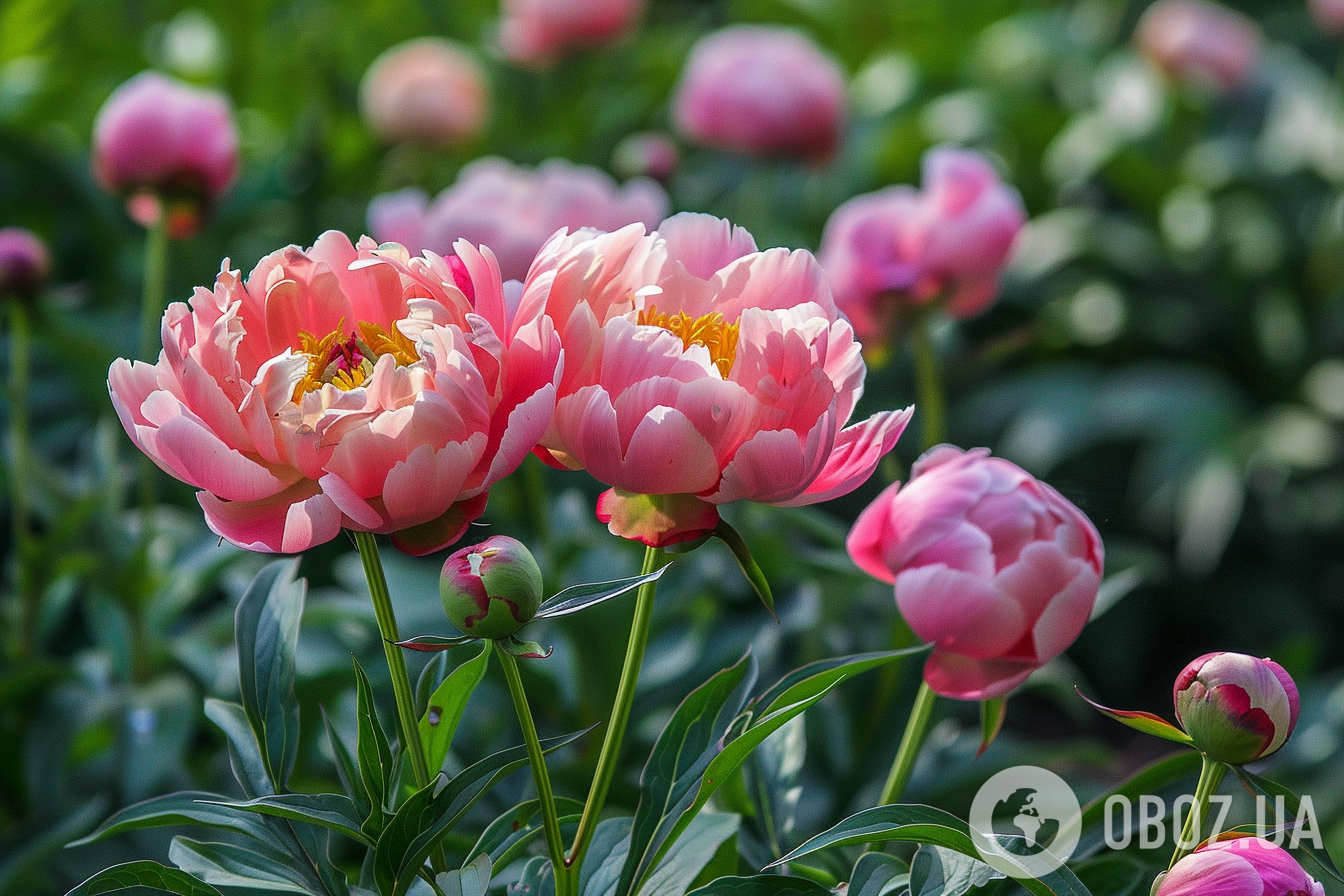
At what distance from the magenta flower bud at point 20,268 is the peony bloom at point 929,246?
0.70 meters

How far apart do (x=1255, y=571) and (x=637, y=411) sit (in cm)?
193

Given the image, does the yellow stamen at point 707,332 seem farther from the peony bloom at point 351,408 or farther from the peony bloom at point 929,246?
the peony bloom at point 929,246

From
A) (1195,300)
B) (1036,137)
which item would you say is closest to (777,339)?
(1195,300)

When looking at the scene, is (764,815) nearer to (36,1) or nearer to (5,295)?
(5,295)

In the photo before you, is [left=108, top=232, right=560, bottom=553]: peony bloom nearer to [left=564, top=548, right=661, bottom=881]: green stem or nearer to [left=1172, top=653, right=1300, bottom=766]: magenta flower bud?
[left=564, top=548, right=661, bottom=881]: green stem

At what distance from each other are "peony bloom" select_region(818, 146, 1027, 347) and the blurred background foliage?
8 centimetres

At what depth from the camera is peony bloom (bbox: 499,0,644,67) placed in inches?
92.3

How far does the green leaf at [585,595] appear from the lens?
1.41ft

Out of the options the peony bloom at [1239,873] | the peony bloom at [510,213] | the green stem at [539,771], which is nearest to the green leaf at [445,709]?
the green stem at [539,771]

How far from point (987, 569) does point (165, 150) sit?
0.95 metres

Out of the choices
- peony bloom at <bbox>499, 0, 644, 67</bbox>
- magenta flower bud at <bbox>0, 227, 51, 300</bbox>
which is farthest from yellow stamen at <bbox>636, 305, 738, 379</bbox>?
peony bloom at <bbox>499, 0, 644, 67</bbox>

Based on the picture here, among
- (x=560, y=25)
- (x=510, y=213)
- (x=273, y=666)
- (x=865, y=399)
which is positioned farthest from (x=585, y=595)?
(x=560, y=25)

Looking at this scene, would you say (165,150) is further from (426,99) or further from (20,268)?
(426,99)

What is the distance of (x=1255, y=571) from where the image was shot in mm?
2088
